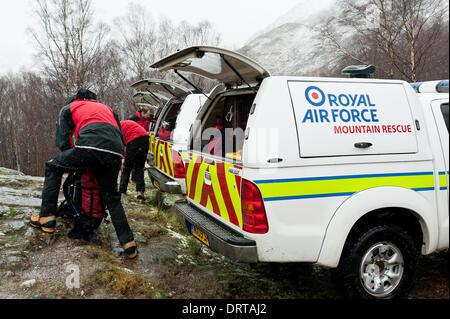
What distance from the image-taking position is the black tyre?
309cm

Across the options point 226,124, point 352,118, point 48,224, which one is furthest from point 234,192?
point 48,224

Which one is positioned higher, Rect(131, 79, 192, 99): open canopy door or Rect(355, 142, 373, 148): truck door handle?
Rect(131, 79, 192, 99): open canopy door

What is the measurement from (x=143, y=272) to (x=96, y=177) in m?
1.22

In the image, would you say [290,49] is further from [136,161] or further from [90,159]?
[90,159]

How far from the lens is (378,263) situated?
127 inches

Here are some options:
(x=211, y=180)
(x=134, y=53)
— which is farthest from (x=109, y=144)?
(x=134, y=53)

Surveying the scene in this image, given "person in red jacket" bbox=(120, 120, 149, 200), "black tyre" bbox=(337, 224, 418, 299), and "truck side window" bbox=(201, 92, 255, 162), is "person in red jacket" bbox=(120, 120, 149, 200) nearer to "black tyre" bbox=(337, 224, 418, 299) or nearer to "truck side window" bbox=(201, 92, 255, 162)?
"truck side window" bbox=(201, 92, 255, 162)

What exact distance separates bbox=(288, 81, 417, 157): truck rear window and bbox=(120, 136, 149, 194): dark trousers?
14.5 feet

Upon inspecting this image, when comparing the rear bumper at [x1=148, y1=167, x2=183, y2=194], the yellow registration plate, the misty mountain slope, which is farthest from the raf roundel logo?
the misty mountain slope

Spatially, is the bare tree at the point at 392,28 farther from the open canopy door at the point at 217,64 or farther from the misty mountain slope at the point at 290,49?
the misty mountain slope at the point at 290,49

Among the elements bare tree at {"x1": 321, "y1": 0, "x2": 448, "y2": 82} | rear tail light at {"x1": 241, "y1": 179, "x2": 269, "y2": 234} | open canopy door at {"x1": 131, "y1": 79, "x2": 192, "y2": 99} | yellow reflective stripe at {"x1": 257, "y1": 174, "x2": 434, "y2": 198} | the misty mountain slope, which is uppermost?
the misty mountain slope

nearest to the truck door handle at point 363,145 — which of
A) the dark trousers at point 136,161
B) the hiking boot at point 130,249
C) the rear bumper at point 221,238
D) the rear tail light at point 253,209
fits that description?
the rear tail light at point 253,209
